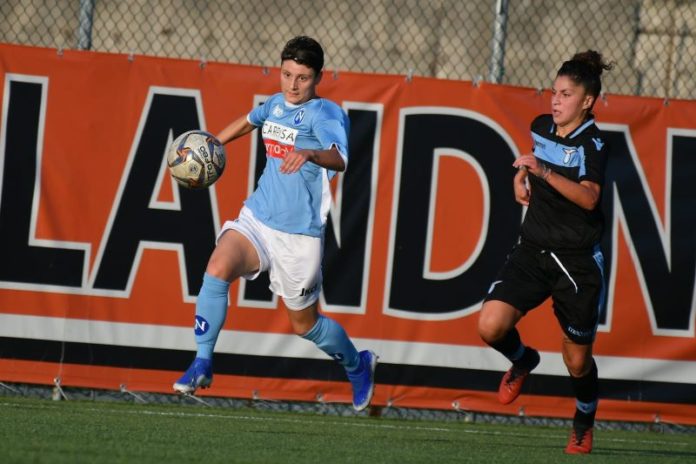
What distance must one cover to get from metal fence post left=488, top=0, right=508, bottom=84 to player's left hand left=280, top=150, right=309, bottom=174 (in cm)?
333

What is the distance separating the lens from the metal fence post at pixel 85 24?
882 cm

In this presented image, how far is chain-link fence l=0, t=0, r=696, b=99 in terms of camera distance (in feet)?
33.9

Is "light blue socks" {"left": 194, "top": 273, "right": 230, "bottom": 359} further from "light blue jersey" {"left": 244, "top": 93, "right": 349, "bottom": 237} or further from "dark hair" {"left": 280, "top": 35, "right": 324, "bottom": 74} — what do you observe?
"dark hair" {"left": 280, "top": 35, "right": 324, "bottom": 74}

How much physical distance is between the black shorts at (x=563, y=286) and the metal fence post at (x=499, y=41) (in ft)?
8.69

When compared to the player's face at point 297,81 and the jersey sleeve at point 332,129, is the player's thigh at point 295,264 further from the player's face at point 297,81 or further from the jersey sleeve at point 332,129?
the player's face at point 297,81

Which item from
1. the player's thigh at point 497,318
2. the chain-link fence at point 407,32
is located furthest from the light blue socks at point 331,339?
the chain-link fence at point 407,32

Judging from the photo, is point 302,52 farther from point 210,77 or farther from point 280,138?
point 210,77

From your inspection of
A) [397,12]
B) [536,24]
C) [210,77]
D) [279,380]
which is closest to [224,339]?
[279,380]

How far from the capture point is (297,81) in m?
6.91

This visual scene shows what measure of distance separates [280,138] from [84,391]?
2998mm

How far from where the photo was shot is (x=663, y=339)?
30.0ft

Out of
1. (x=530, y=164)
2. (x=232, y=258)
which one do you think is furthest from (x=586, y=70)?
(x=232, y=258)

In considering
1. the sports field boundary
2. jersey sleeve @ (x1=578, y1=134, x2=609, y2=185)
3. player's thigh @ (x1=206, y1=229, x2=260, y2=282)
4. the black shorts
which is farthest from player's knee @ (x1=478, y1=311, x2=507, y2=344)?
the sports field boundary

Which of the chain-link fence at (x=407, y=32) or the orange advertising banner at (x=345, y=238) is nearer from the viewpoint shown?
the orange advertising banner at (x=345, y=238)
